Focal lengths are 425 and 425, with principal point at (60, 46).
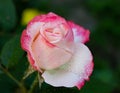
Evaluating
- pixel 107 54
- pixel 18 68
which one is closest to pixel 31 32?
pixel 18 68

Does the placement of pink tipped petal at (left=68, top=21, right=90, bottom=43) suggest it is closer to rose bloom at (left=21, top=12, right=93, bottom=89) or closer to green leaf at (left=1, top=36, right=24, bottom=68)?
rose bloom at (left=21, top=12, right=93, bottom=89)

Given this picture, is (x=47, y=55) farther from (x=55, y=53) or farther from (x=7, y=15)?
(x=7, y=15)

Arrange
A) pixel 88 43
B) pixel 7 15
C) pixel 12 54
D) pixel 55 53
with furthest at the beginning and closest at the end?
1. pixel 88 43
2. pixel 7 15
3. pixel 12 54
4. pixel 55 53

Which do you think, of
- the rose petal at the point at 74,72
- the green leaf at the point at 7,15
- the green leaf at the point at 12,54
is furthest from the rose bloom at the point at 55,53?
the green leaf at the point at 7,15

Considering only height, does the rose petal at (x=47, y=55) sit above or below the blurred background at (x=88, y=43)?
above

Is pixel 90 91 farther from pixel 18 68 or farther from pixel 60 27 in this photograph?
pixel 60 27

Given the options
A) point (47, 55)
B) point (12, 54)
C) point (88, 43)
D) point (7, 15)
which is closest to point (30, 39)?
point (47, 55)

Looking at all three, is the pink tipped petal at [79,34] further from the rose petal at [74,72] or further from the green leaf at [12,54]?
the green leaf at [12,54]
